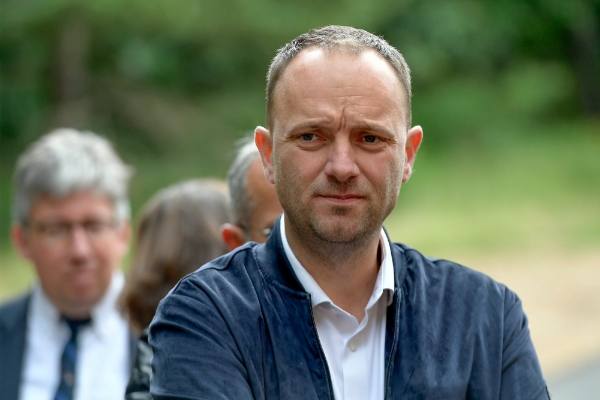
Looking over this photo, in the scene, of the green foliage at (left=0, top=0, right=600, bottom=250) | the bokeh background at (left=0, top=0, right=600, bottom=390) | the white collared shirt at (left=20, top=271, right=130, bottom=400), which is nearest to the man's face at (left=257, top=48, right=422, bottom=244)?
the white collared shirt at (left=20, top=271, right=130, bottom=400)

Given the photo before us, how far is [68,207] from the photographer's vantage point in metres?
3.17

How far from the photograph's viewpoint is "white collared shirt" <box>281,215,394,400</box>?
1514 mm

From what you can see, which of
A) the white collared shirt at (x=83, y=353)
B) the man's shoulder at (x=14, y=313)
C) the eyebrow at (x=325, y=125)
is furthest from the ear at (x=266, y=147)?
the man's shoulder at (x=14, y=313)

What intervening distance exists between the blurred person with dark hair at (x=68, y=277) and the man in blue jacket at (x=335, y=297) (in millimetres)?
1581

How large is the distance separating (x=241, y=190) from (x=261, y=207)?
0.09 m

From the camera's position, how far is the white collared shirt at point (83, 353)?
116 inches

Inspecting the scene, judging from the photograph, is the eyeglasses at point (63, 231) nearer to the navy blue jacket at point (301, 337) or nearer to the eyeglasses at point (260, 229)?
the eyeglasses at point (260, 229)

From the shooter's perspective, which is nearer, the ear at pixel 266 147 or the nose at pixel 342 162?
the nose at pixel 342 162

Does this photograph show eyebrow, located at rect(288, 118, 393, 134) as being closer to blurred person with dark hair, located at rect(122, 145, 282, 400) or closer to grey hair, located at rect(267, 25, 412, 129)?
grey hair, located at rect(267, 25, 412, 129)

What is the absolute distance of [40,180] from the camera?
316cm

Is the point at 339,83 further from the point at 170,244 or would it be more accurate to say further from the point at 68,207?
the point at 68,207

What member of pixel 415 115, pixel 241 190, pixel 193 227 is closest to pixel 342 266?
pixel 241 190

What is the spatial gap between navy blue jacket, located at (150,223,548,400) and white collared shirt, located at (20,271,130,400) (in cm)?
151

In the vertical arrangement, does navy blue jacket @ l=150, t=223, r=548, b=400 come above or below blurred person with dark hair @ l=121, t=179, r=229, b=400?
below
